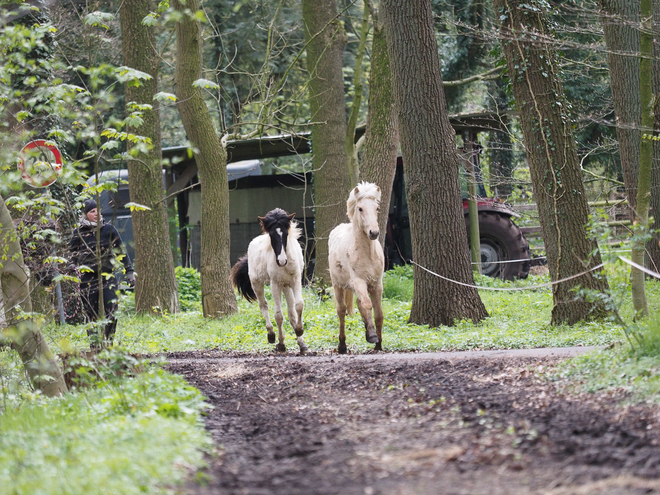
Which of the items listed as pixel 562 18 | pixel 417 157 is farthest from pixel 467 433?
pixel 562 18

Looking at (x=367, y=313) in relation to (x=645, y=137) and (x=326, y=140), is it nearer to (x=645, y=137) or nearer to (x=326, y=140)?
(x=645, y=137)

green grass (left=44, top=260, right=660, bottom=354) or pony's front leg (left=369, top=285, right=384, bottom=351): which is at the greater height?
pony's front leg (left=369, top=285, right=384, bottom=351)

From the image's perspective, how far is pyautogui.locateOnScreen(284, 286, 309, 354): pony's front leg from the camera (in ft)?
35.4

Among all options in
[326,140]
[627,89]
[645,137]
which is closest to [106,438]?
[645,137]

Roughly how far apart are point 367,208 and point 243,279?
11.9ft

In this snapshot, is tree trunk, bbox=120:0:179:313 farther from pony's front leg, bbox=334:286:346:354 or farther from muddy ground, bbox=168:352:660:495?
muddy ground, bbox=168:352:660:495

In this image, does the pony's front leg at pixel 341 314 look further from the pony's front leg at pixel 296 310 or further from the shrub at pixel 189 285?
the shrub at pixel 189 285

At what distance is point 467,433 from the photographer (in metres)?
5.10

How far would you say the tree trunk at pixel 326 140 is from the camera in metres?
17.2

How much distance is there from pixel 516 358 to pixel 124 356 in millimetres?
3938

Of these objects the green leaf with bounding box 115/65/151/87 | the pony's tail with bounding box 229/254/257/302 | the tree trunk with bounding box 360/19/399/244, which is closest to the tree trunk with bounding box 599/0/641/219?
the tree trunk with bounding box 360/19/399/244

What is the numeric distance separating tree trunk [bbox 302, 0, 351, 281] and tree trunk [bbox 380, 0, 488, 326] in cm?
498

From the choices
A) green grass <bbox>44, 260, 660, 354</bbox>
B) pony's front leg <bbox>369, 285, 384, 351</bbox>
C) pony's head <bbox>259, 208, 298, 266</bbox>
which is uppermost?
pony's head <bbox>259, 208, 298, 266</bbox>

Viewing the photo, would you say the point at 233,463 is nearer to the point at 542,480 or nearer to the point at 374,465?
the point at 374,465
